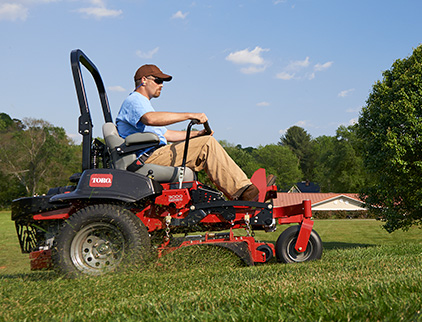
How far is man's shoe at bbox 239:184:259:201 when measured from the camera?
18.3ft

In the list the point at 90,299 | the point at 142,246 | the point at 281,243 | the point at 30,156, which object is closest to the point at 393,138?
the point at 281,243

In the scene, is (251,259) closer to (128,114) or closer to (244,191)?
(244,191)

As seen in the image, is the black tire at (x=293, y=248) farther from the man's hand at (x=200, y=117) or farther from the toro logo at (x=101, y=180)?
the toro logo at (x=101, y=180)

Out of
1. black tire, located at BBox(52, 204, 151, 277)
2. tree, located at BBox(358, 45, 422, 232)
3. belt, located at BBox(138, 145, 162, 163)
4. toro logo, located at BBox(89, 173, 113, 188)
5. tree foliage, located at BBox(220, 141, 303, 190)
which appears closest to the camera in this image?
black tire, located at BBox(52, 204, 151, 277)

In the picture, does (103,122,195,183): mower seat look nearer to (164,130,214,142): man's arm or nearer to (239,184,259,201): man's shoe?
(239,184,259,201): man's shoe

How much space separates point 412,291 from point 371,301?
469 millimetres

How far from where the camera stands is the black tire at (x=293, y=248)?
→ 5.81m

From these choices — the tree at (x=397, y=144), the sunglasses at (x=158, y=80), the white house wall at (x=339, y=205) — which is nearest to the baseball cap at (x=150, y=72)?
the sunglasses at (x=158, y=80)

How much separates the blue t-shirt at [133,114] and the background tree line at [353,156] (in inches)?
51.8

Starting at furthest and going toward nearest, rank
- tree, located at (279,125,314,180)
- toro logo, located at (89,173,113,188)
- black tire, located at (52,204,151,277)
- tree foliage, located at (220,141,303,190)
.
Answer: tree, located at (279,125,314,180)
tree foliage, located at (220,141,303,190)
toro logo, located at (89,173,113,188)
black tire, located at (52,204,151,277)

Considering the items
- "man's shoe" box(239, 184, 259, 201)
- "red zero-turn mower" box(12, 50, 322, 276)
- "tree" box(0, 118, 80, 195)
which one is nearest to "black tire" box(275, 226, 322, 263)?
"red zero-turn mower" box(12, 50, 322, 276)

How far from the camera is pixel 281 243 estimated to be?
5.82 meters

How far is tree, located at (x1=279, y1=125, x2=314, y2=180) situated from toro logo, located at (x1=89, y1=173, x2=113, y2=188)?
119m

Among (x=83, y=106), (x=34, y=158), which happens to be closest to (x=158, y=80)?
(x=83, y=106)
